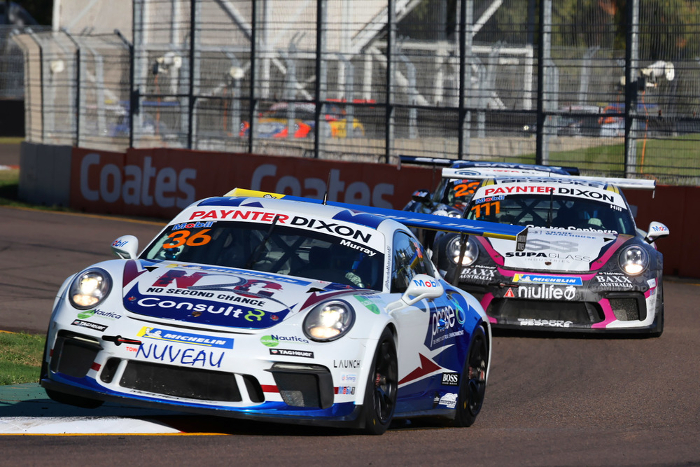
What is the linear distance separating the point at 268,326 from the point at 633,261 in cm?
571

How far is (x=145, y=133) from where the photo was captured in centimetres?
2253

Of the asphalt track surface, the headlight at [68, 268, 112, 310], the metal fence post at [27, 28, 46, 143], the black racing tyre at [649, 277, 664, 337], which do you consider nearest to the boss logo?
the asphalt track surface

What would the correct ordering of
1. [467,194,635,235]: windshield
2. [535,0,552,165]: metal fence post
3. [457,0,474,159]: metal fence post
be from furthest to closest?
[457,0,474,159]: metal fence post → [535,0,552,165]: metal fence post → [467,194,635,235]: windshield

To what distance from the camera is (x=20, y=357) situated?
8281mm

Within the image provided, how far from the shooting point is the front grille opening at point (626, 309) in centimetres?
1035

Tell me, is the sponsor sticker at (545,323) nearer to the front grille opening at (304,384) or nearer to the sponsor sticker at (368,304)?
the sponsor sticker at (368,304)

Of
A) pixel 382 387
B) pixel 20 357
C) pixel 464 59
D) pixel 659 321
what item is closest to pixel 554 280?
pixel 659 321

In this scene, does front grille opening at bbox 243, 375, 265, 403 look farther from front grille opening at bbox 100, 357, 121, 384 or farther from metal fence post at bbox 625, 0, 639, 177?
Answer: metal fence post at bbox 625, 0, 639, 177

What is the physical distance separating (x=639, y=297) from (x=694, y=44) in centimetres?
691

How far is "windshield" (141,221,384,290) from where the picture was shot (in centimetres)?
640

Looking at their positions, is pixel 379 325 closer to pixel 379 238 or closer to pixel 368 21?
pixel 379 238

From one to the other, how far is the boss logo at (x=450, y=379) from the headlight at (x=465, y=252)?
144 inches

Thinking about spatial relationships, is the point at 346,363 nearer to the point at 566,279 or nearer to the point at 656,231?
the point at 566,279

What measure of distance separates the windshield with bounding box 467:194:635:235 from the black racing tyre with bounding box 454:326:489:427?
4226mm
